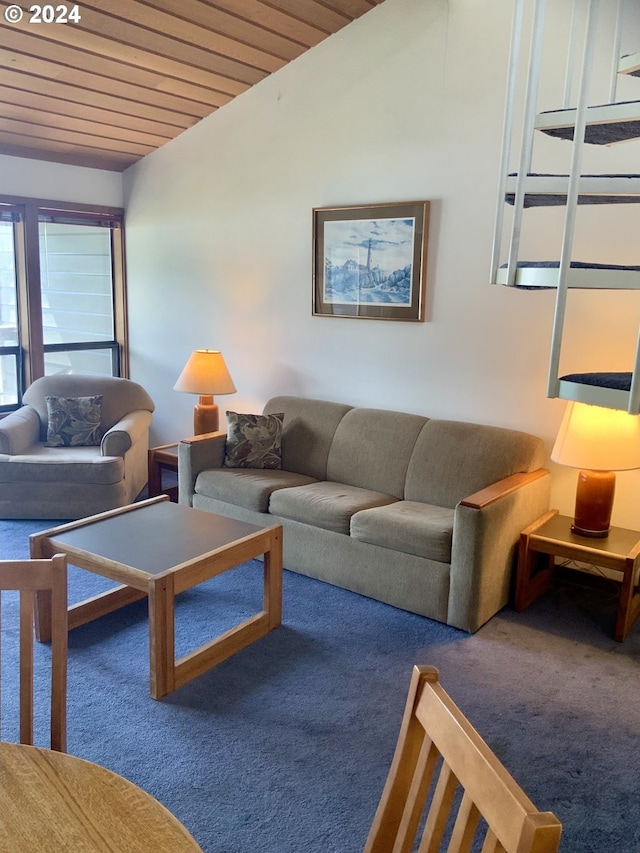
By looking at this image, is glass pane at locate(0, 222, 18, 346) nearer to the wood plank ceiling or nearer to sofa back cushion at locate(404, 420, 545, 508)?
the wood plank ceiling

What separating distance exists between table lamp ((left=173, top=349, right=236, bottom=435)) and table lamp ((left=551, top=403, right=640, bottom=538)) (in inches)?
88.6

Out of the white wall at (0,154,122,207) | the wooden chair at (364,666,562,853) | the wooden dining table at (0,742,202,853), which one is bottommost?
the wooden dining table at (0,742,202,853)

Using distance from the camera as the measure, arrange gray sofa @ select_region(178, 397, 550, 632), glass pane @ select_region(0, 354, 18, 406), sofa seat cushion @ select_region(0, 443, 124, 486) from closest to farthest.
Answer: gray sofa @ select_region(178, 397, 550, 632)
sofa seat cushion @ select_region(0, 443, 124, 486)
glass pane @ select_region(0, 354, 18, 406)

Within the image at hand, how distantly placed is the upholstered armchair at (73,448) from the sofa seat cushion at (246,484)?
65cm

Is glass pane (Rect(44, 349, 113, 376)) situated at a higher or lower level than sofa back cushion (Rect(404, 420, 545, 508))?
higher

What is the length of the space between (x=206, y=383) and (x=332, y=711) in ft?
8.41

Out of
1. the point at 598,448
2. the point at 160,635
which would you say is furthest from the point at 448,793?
the point at 598,448

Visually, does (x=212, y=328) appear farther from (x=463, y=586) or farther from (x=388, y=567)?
(x=463, y=586)

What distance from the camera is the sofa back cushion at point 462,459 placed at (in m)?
3.52

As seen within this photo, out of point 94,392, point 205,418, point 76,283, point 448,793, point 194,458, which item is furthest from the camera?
point 76,283

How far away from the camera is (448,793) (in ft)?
3.25

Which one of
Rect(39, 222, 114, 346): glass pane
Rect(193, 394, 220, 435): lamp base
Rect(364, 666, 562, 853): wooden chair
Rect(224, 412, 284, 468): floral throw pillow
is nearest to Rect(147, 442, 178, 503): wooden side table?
Rect(193, 394, 220, 435): lamp base

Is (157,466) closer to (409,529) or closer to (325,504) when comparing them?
(325,504)

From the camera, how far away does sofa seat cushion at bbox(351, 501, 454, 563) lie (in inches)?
123
